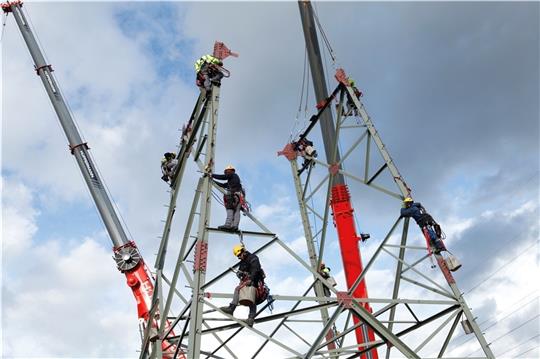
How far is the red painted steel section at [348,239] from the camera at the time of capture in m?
18.0

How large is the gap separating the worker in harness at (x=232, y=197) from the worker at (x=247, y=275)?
0.68 meters

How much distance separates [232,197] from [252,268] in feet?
6.42

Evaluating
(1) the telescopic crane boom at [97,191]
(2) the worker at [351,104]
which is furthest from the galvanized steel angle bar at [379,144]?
(1) the telescopic crane boom at [97,191]

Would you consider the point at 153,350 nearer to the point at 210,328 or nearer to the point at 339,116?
the point at 210,328

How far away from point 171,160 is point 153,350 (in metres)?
5.99

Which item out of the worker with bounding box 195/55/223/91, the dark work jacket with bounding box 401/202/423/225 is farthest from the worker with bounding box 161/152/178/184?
the dark work jacket with bounding box 401/202/423/225

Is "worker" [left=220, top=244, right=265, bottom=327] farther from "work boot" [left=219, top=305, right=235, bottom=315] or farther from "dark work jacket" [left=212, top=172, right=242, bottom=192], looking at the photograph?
"dark work jacket" [left=212, top=172, right=242, bottom=192]

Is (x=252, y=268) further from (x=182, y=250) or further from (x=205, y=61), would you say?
(x=205, y=61)

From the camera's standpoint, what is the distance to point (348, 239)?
19.0 metres

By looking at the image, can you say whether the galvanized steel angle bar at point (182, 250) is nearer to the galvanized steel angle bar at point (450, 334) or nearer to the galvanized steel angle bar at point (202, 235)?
the galvanized steel angle bar at point (202, 235)

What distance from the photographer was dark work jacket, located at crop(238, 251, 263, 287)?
45.9ft

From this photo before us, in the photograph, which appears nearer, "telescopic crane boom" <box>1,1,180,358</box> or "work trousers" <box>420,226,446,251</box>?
"work trousers" <box>420,226,446,251</box>

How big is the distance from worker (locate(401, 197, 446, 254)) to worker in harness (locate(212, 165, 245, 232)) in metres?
4.35

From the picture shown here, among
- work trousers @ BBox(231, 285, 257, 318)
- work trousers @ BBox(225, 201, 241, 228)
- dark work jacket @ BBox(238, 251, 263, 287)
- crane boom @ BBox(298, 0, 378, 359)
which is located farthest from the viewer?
crane boom @ BBox(298, 0, 378, 359)
